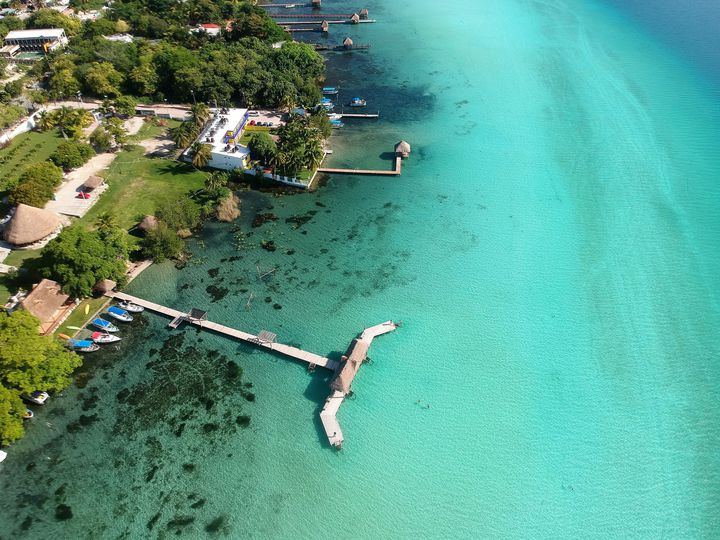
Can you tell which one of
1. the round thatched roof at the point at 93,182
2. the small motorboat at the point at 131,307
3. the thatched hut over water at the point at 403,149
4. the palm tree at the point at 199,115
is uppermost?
the palm tree at the point at 199,115

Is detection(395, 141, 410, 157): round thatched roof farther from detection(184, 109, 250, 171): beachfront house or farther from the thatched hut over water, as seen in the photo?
detection(184, 109, 250, 171): beachfront house

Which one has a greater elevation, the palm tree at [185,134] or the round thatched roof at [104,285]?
the palm tree at [185,134]

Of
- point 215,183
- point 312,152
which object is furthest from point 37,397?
point 312,152

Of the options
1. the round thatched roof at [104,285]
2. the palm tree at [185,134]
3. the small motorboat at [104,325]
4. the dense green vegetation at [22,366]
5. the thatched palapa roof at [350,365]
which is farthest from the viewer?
the palm tree at [185,134]

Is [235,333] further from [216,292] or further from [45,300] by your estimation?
[45,300]

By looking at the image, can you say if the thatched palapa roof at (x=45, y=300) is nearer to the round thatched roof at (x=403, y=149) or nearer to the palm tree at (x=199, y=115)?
the palm tree at (x=199, y=115)

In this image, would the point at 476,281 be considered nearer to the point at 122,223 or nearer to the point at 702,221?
the point at 702,221

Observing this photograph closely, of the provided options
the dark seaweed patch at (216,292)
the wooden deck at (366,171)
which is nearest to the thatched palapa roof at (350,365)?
the dark seaweed patch at (216,292)

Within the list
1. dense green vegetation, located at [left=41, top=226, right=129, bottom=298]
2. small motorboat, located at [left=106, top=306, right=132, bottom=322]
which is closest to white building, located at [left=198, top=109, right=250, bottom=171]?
dense green vegetation, located at [left=41, top=226, right=129, bottom=298]
